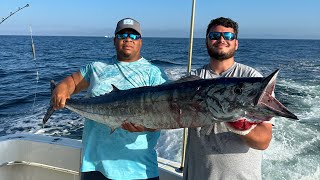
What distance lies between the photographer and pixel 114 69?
9.95ft

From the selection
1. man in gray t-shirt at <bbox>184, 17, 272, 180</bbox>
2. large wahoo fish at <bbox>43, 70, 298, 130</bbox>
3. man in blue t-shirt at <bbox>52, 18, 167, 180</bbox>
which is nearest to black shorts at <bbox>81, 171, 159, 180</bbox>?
man in blue t-shirt at <bbox>52, 18, 167, 180</bbox>

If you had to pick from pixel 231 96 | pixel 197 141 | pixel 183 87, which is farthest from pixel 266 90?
pixel 197 141

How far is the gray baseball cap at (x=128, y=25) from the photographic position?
9.87ft

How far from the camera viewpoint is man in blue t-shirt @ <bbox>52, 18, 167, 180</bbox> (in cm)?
285

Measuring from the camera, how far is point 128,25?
118 inches

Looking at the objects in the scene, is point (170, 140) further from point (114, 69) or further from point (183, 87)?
point (183, 87)

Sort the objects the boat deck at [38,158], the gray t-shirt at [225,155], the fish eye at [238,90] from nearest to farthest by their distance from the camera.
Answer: the fish eye at [238,90], the gray t-shirt at [225,155], the boat deck at [38,158]

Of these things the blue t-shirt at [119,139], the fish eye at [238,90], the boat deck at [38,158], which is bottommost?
the boat deck at [38,158]

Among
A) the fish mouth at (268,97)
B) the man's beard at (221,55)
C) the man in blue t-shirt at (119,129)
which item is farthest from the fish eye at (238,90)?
the man in blue t-shirt at (119,129)

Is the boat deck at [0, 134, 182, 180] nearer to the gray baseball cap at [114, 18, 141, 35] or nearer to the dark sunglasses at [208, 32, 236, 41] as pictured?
the gray baseball cap at [114, 18, 141, 35]

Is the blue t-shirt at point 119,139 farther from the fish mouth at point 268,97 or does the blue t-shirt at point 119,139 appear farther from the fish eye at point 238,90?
the fish mouth at point 268,97

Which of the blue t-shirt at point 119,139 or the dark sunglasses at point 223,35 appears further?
the blue t-shirt at point 119,139

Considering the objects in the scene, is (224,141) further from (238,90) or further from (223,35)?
(223,35)

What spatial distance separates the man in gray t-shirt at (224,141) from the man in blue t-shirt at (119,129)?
1.36 ft
